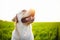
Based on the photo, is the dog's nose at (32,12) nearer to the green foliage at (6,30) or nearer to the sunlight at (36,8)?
the sunlight at (36,8)

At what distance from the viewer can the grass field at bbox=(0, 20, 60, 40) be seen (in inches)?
73.6

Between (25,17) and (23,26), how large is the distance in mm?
91

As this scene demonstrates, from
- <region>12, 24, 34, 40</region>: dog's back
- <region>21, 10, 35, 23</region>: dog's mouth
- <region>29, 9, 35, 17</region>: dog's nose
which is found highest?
<region>29, 9, 35, 17</region>: dog's nose

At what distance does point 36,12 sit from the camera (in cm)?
188

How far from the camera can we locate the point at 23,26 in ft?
6.08

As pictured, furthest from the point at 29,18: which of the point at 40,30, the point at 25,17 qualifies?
the point at 40,30

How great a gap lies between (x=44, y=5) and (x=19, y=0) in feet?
0.84

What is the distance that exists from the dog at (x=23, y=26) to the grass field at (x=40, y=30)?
0.14ft

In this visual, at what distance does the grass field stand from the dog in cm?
4

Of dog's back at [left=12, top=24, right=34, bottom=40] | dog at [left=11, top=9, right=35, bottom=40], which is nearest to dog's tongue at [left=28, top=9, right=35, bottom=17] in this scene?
dog at [left=11, top=9, right=35, bottom=40]

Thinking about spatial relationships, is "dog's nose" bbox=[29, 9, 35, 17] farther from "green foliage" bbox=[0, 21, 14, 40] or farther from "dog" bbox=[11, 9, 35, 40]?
"green foliage" bbox=[0, 21, 14, 40]

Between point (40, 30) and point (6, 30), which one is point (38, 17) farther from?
point (6, 30)

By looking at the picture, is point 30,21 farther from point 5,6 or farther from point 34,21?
point 5,6

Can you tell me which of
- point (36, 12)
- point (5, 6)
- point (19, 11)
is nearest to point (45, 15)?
point (36, 12)
